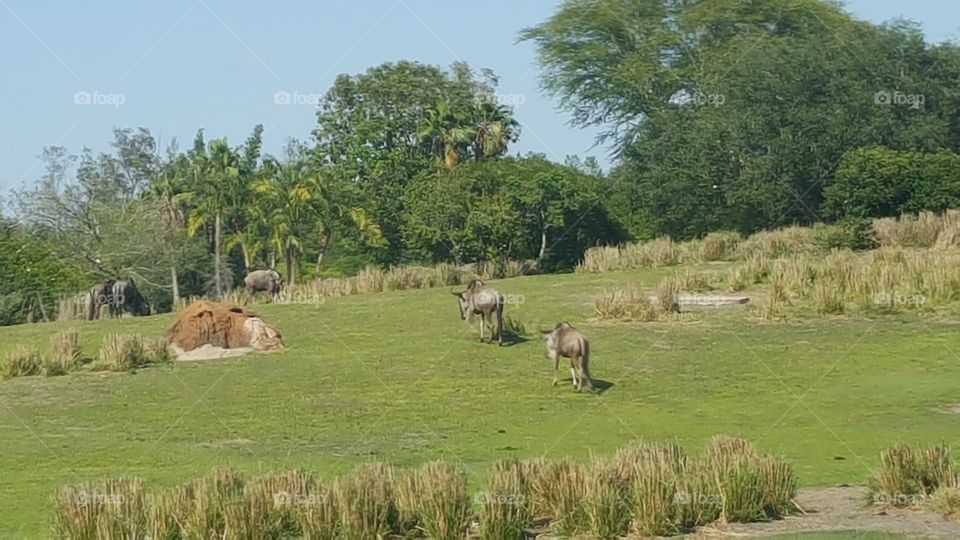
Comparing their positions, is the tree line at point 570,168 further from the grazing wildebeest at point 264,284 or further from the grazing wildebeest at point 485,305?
the grazing wildebeest at point 485,305

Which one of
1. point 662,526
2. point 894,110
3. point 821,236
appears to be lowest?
point 662,526

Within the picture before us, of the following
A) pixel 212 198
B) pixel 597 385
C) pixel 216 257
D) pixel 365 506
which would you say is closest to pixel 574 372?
pixel 597 385

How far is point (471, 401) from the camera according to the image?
23.7 meters

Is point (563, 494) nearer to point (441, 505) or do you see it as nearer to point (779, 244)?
point (441, 505)

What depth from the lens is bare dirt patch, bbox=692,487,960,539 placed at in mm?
14883

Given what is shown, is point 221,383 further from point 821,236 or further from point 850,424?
point 821,236

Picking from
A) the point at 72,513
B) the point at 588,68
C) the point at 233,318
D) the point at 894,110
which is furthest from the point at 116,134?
the point at 72,513

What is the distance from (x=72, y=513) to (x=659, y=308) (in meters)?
17.9

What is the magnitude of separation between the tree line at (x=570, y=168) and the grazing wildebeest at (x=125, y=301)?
24.1 feet

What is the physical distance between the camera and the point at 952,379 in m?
24.7

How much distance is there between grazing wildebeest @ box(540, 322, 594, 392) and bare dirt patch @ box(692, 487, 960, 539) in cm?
795

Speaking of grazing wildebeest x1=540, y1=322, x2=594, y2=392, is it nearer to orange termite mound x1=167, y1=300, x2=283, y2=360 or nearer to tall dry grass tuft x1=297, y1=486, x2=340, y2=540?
orange termite mound x1=167, y1=300, x2=283, y2=360

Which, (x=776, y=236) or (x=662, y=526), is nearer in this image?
(x=662, y=526)

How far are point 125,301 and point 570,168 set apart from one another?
1002 inches
